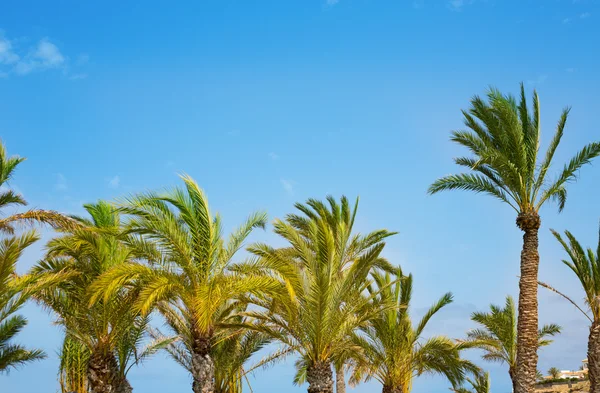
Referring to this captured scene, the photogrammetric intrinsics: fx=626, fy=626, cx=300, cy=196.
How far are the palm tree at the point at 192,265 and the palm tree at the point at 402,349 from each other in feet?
26.1

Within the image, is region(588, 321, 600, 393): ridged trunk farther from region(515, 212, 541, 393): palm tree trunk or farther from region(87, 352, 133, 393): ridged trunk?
region(87, 352, 133, 393): ridged trunk

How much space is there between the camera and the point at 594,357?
23.8m

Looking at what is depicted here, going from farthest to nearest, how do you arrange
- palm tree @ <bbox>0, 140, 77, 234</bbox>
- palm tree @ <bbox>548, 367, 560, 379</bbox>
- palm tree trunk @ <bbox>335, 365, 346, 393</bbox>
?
1. palm tree @ <bbox>548, 367, 560, 379</bbox>
2. palm tree trunk @ <bbox>335, 365, 346, 393</bbox>
3. palm tree @ <bbox>0, 140, 77, 234</bbox>

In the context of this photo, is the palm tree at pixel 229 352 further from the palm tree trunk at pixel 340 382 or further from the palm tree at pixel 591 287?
the palm tree at pixel 591 287

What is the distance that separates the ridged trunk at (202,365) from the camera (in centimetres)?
1783

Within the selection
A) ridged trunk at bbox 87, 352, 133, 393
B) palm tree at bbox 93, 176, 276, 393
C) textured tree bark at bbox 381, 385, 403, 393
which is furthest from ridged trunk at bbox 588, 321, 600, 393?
ridged trunk at bbox 87, 352, 133, 393

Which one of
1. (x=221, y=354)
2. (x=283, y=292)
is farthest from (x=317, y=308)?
(x=221, y=354)

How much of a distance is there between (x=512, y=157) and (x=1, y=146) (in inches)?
618

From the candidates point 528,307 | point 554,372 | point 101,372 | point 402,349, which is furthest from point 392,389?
point 554,372

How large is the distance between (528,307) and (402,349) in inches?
251

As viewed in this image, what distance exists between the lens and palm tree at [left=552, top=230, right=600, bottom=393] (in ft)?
78.0

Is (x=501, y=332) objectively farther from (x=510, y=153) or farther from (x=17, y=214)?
(x=17, y=214)

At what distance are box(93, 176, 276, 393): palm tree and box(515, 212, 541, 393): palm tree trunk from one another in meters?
8.66

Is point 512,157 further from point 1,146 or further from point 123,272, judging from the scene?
point 1,146
